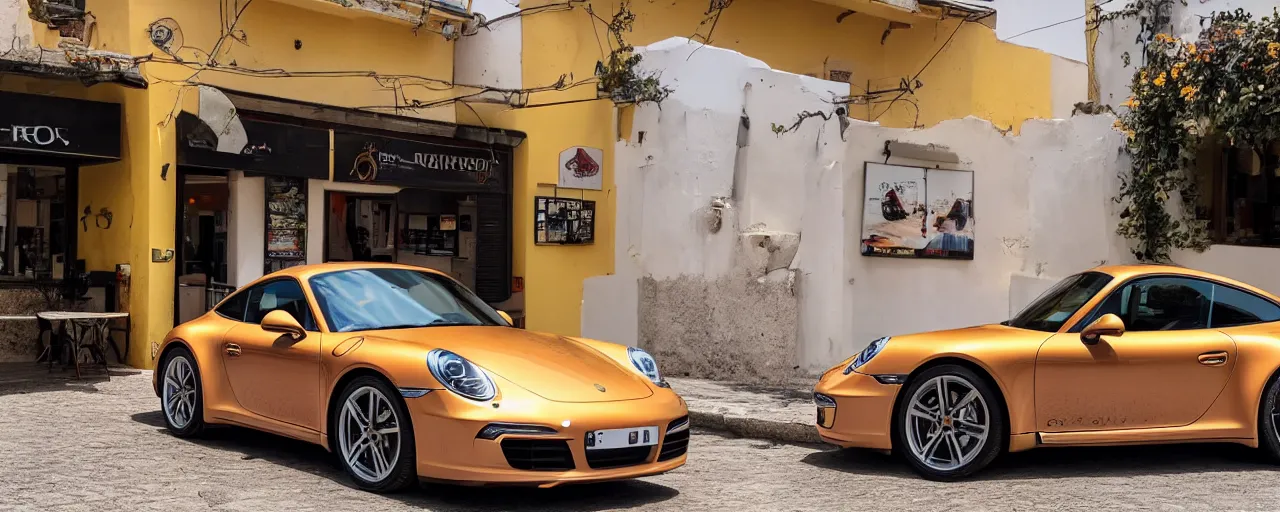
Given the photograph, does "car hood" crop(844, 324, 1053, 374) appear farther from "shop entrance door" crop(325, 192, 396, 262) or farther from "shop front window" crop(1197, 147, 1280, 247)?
"shop entrance door" crop(325, 192, 396, 262)

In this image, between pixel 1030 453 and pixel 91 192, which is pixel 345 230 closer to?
pixel 91 192

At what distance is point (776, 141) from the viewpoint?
12.5 meters

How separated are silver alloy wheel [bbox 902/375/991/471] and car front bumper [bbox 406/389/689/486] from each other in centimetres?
209

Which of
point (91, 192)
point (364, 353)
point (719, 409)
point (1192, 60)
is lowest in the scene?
point (719, 409)

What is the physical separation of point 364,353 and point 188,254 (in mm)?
6966

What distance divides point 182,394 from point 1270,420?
7.10 meters

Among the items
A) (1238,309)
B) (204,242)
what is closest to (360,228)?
(204,242)

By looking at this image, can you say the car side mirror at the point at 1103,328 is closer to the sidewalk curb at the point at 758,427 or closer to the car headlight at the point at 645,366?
the sidewalk curb at the point at 758,427

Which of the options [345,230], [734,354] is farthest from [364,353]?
[345,230]

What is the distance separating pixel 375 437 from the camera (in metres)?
6.04

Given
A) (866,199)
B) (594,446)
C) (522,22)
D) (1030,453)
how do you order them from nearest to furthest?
(594,446), (1030,453), (866,199), (522,22)

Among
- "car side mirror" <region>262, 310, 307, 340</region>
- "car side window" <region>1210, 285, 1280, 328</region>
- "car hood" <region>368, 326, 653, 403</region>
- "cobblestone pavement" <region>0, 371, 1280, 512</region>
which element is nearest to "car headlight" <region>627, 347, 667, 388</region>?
"car hood" <region>368, 326, 653, 403</region>

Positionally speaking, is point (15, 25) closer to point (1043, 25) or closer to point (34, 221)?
point (34, 221)

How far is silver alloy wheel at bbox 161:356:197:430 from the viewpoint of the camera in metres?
7.64
